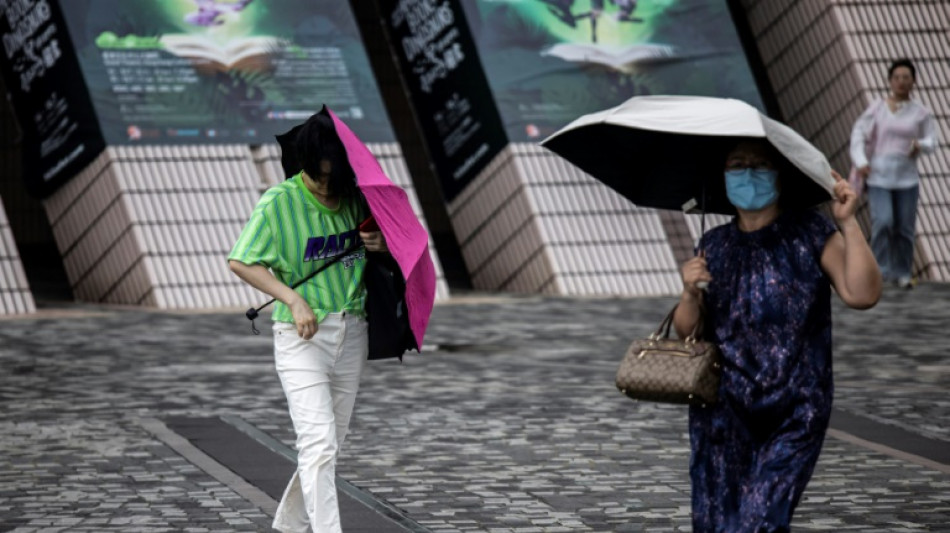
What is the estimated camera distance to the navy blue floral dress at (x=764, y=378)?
5543 millimetres

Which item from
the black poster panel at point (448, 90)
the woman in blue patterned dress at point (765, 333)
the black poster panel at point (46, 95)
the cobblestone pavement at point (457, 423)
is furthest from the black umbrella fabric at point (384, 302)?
the black poster panel at point (448, 90)

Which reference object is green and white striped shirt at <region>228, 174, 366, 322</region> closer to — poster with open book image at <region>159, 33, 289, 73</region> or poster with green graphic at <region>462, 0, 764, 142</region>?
poster with open book image at <region>159, 33, 289, 73</region>

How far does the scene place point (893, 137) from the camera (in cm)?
1658

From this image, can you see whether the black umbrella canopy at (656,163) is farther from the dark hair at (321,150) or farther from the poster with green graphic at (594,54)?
the poster with green graphic at (594,54)

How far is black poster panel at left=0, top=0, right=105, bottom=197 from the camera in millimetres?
16016

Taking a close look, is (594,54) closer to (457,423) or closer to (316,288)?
(457,423)

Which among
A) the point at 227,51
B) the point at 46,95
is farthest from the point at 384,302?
the point at 227,51

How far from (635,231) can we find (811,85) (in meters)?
3.05

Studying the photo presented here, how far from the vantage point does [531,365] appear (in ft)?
39.8

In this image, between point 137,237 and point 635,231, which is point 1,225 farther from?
point 635,231

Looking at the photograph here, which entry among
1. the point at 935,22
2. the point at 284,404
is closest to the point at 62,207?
the point at 284,404

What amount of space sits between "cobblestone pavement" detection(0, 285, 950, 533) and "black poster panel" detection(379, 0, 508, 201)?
8.14 feet

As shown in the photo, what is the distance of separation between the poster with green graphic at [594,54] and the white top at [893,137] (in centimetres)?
169

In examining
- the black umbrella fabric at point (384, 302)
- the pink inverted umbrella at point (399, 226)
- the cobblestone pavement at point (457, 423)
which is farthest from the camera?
the cobblestone pavement at point (457, 423)
